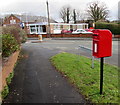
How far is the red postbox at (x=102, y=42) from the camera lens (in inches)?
143

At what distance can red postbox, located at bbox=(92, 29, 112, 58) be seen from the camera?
363 centimetres

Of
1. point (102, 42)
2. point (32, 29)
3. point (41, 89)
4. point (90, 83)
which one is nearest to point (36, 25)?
point (32, 29)

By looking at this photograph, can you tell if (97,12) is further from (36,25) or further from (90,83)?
(90,83)

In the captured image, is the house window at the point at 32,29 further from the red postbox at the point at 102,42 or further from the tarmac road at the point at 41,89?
the red postbox at the point at 102,42

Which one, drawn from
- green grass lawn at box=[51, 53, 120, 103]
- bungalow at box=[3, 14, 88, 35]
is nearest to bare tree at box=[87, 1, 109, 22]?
bungalow at box=[3, 14, 88, 35]

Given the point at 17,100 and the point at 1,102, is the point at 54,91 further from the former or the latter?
the point at 1,102

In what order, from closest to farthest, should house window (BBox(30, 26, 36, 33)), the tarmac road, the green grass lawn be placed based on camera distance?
the tarmac road < the green grass lawn < house window (BBox(30, 26, 36, 33))

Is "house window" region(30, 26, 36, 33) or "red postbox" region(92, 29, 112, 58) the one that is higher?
"house window" region(30, 26, 36, 33)

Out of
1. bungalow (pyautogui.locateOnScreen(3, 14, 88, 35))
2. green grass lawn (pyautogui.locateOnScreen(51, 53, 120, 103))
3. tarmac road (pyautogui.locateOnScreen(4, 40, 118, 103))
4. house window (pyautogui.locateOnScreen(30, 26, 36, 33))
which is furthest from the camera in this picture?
house window (pyautogui.locateOnScreen(30, 26, 36, 33))

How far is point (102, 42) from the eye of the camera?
3672 mm

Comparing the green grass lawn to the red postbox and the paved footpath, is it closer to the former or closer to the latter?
the paved footpath

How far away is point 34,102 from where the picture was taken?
3.41 meters

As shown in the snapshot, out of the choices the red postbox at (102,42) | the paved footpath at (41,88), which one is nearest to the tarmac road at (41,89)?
the paved footpath at (41,88)

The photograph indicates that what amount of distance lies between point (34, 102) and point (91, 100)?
1.32 m
